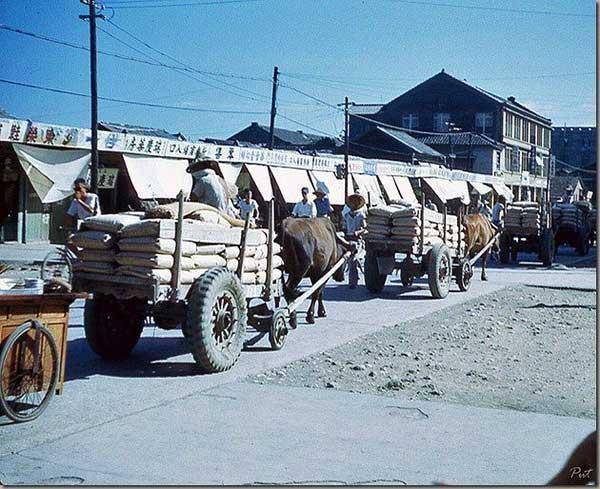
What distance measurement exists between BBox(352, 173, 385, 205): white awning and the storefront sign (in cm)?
495

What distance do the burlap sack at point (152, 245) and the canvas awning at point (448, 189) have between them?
5951mm

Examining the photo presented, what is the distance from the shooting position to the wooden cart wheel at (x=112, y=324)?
22.9ft

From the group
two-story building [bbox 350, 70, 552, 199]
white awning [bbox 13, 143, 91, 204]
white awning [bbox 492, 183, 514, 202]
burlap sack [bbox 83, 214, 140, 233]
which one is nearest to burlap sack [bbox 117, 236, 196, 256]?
burlap sack [bbox 83, 214, 140, 233]

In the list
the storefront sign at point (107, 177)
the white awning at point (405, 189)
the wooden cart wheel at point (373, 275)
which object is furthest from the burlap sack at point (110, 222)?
the white awning at point (405, 189)

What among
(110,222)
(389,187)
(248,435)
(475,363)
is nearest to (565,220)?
(389,187)

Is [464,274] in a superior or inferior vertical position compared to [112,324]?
superior

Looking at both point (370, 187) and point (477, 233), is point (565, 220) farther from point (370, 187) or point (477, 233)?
point (477, 233)

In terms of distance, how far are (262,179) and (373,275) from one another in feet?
31.5

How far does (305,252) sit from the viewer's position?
29.1 ft

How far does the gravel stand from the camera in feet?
20.4

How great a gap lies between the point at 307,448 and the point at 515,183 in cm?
475

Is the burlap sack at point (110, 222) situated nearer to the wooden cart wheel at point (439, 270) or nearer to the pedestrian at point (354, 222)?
the wooden cart wheel at point (439, 270)

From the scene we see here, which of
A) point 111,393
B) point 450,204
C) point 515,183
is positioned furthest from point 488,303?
point 111,393

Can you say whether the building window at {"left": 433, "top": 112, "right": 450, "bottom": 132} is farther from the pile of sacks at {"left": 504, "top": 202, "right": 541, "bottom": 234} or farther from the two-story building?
the pile of sacks at {"left": 504, "top": 202, "right": 541, "bottom": 234}
